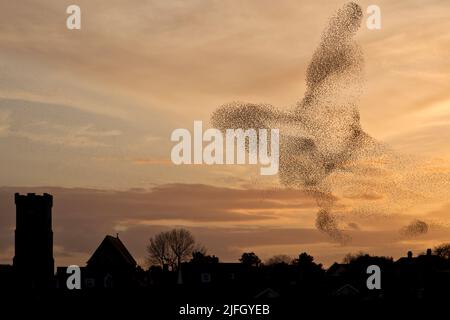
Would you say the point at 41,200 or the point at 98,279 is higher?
the point at 41,200

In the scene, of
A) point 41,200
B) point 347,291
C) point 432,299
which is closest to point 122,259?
point 41,200

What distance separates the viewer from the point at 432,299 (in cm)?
12950

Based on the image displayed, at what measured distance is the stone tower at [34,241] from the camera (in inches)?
5896

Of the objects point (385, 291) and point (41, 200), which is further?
point (41, 200)

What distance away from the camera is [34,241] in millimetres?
153250

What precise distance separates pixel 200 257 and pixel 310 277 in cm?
6250

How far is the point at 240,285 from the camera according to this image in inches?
5231

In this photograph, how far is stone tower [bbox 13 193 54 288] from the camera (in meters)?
150
